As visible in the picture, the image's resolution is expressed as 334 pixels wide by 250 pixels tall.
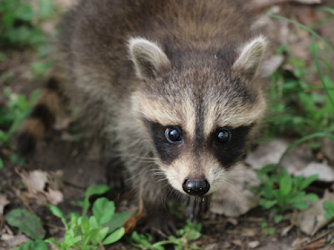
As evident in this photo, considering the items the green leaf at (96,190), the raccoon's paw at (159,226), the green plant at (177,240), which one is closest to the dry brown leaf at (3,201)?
the green leaf at (96,190)

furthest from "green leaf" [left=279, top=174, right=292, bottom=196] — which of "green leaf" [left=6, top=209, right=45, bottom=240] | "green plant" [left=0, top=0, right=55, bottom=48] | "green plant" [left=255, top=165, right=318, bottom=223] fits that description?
"green plant" [left=0, top=0, right=55, bottom=48]

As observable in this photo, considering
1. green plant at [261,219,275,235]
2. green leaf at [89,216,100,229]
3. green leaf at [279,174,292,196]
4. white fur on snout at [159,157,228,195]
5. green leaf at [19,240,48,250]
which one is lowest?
green plant at [261,219,275,235]

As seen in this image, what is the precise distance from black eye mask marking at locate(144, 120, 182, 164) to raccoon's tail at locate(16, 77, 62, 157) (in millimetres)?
1598

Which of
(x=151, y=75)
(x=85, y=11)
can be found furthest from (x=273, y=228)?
(x=85, y=11)

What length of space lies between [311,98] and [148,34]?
2128mm

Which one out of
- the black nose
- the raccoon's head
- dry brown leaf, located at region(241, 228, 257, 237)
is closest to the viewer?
the black nose

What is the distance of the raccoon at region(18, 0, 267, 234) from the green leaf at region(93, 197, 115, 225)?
53 cm

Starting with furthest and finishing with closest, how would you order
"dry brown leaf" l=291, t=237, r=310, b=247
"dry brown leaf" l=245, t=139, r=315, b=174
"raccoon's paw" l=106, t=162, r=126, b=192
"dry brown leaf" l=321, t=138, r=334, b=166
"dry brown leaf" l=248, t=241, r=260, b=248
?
"raccoon's paw" l=106, t=162, r=126, b=192, "dry brown leaf" l=245, t=139, r=315, b=174, "dry brown leaf" l=321, t=138, r=334, b=166, "dry brown leaf" l=248, t=241, r=260, b=248, "dry brown leaf" l=291, t=237, r=310, b=247

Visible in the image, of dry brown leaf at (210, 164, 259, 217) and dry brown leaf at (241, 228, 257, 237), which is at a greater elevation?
dry brown leaf at (210, 164, 259, 217)

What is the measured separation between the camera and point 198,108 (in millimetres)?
2768

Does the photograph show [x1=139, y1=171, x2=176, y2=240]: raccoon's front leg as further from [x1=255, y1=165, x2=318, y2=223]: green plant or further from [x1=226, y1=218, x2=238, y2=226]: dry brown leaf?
[x1=255, y1=165, x2=318, y2=223]: green plant

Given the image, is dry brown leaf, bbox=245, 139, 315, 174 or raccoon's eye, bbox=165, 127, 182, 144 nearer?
raccoon's eye, bbox=165, 127, 182, 144

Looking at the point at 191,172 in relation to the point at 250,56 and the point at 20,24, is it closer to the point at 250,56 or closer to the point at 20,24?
the point at 250,56

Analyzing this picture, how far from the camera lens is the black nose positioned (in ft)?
8.70
